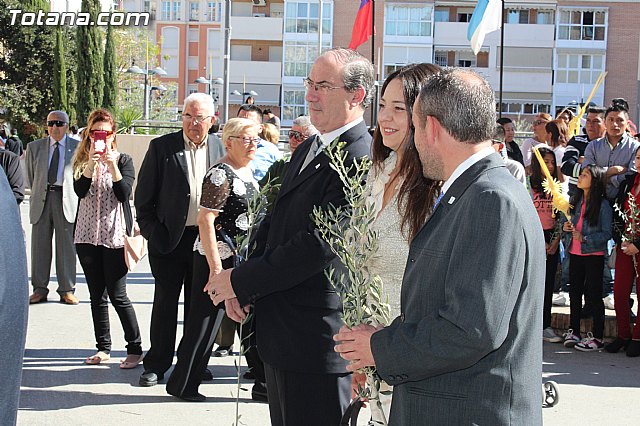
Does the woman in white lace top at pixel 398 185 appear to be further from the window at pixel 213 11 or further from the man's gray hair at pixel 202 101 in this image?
the window at pixel 213 11

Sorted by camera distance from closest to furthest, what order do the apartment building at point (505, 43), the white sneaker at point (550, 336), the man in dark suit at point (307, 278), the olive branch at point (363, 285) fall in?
the olive branch at point (363, 285), the man in dark suit at point (307, 278), the white sneaker at point (550, 336), the apartment building at point (505, 43)

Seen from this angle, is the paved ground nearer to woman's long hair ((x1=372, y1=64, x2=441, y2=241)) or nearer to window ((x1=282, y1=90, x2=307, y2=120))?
woman's long hair ((x1=372, y1=64, x2=441, y2=241))

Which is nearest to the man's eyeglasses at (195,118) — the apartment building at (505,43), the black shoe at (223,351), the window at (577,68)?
the black shoe at (223,351)

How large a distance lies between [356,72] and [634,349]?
5.91m

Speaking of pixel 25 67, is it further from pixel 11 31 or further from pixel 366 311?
pixel 366 311

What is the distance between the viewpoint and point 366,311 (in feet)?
9.83

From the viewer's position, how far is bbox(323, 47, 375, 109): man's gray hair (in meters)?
4.04

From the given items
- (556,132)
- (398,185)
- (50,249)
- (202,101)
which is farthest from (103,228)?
(556,132)

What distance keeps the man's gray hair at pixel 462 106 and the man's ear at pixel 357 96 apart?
1.45 metres

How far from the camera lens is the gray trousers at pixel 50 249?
Result: 10.7 metres

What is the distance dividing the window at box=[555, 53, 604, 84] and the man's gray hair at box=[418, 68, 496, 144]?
65569mm

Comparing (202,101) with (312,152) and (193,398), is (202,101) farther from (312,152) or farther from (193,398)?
(312,152)

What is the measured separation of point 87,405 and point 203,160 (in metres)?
2.01

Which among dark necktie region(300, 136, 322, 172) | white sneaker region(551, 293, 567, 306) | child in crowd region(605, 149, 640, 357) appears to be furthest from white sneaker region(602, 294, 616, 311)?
dark necktie region(300, 136, 322, 172)
